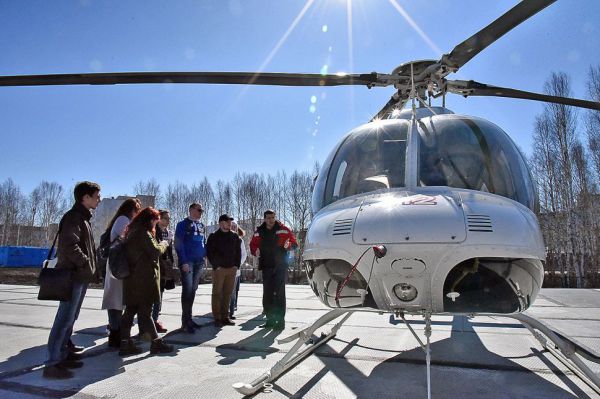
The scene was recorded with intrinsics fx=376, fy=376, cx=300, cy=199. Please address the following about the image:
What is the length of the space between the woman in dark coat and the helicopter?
58.4 inches

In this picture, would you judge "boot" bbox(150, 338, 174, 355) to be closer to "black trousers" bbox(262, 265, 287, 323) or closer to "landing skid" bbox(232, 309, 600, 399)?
"landing skid" bbox(232, 309, 600, 399)

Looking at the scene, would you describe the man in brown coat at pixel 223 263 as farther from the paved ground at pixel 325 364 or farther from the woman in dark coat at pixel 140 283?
the woman in dark coat at pixel 140 283

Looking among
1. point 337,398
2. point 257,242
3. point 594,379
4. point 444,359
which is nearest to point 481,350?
point 444,359

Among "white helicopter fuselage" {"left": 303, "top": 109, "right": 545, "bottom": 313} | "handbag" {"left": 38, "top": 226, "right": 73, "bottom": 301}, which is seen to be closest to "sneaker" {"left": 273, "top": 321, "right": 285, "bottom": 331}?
"white helicopter fuselage" {"left": 303, "top": 109, "right": 545, "bottom": 313}

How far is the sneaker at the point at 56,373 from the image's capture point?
9.70 feet

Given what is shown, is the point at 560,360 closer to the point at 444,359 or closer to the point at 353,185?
the point at 444,359

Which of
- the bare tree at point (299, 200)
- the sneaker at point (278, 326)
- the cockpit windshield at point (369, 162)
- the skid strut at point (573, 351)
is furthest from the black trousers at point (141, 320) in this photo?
the bare tree at point (299, 200)

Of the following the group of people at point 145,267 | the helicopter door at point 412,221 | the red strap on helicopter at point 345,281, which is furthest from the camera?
the group of people at point 145,267

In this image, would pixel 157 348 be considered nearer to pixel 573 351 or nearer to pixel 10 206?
pixel 573 351

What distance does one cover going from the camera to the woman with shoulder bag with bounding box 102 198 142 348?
13.1 ft

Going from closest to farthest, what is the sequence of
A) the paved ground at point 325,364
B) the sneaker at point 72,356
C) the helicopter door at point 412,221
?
the helicopter door at point 412,221
the paved ground at point 325,364
the sneaker at point 72,356

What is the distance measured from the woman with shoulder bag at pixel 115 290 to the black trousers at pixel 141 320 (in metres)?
0.27

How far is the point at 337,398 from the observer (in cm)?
261

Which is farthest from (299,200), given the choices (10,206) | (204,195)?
(10,206)
